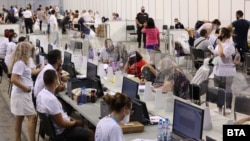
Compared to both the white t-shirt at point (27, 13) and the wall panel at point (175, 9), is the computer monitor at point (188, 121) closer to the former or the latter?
the wall panel at point (175, 9)

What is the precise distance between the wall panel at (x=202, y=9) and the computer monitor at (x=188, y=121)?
1450 centimetres

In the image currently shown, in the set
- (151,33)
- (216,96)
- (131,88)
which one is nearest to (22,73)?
(131,88)

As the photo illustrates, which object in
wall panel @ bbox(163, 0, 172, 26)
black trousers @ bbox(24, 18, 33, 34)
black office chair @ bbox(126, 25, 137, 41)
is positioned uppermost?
wall panel @ bbox(163, 0, 172, 26)

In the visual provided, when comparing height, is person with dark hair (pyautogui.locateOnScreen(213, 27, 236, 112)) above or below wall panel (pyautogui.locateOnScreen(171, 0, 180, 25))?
below

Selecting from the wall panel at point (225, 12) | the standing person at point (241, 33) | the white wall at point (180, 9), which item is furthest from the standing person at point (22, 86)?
the wall panel at point (225, 12)

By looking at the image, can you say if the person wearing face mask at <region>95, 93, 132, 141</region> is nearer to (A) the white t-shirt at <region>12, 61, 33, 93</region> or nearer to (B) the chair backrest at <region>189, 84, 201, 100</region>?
(B) the chair backrest at <region>189, 84, 201, 100</region>

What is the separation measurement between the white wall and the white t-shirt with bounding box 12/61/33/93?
10.9m

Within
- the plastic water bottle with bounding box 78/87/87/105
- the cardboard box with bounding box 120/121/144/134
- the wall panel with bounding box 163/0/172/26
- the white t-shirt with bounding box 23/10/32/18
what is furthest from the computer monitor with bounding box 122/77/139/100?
the white t-shirt with bounding box 23/10/32/18

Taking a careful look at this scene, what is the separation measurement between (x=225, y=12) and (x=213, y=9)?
36.5 inches

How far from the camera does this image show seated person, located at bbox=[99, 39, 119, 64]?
9.71 meters

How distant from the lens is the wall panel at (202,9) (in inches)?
728

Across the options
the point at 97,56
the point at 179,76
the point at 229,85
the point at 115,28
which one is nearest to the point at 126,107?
the point at 179,76

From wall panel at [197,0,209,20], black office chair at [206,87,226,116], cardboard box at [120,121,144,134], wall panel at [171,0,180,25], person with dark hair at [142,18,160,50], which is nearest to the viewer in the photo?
cardboard box at [120,121,144,134]

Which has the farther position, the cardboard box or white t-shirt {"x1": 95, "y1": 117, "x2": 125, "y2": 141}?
the cardboard box
